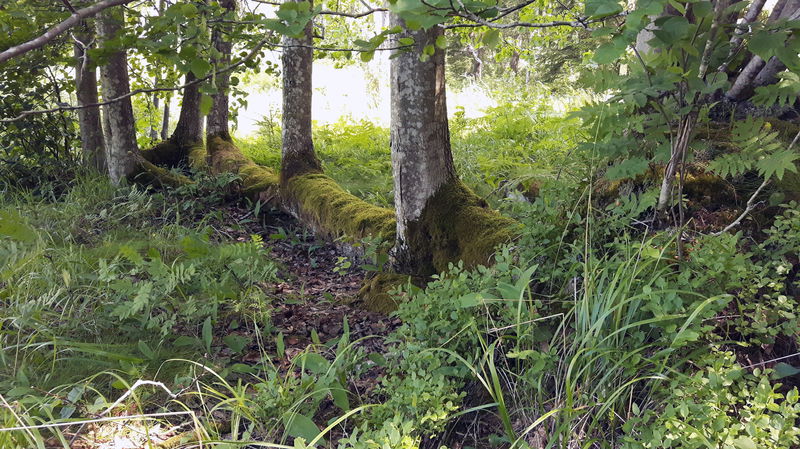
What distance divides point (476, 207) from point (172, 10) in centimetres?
224

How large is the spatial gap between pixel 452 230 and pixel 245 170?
3991 millimetres

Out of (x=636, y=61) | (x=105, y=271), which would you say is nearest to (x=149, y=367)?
(x=105, y=271)

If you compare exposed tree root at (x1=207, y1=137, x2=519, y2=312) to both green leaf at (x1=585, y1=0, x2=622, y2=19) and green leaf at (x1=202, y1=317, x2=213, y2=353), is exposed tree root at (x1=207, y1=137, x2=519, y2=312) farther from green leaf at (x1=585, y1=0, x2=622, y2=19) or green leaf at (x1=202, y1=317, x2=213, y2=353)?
green leaf at (x1=585, y1=0, x2=622, y2=19)

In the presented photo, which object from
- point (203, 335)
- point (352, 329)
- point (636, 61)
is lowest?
point (352, 329)

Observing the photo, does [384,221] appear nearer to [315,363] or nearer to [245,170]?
[315,363]

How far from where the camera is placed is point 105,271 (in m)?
2.89

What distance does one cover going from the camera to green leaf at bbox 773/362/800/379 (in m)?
1.84

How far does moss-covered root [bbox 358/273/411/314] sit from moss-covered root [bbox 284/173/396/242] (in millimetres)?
474

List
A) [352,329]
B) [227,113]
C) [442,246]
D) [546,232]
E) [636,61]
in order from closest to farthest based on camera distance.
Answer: [636,61] < [546,232] < [352,329] < [442,246] < [227,113]

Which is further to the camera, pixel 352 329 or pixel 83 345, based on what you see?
pixel 352 329

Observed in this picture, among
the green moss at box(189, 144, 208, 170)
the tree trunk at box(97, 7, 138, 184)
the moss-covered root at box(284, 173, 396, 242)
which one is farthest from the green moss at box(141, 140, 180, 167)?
the moss-covered root at box(284, 173, 396, 242)

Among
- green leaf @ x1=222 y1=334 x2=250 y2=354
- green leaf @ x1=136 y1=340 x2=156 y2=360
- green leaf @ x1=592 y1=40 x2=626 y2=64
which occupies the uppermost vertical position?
green leaf @ x1=592 y1=40 x2=626 y2=64

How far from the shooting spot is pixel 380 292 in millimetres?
3562

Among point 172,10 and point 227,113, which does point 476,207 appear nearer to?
point 172,10
